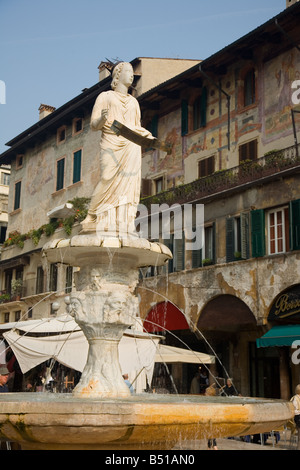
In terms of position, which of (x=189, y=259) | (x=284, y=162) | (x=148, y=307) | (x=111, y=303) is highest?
(x=284, y=162)

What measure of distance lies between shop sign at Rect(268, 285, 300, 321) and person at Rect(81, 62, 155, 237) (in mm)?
11082

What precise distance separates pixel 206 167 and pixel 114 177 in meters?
16.3

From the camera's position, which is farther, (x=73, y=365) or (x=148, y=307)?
(x=148, y=307)

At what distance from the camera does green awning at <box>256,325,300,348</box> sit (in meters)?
18.1

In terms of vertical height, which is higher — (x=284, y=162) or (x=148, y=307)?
(x=284, y=162)

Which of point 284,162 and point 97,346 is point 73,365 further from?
point 284,162

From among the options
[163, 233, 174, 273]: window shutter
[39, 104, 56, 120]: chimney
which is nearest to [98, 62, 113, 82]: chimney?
[39, 104, 56, 120]: chimney

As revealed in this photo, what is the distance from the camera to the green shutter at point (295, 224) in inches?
758

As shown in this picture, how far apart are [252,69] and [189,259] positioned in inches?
292

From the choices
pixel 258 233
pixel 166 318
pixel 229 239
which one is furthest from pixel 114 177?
pixel 166 318

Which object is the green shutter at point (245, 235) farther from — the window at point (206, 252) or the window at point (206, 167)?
Result: the window at point (206, 167)

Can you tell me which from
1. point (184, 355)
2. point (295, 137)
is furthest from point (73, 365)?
point (295, 137)

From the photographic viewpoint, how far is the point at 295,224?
19391mm

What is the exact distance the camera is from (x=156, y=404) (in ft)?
17.7
